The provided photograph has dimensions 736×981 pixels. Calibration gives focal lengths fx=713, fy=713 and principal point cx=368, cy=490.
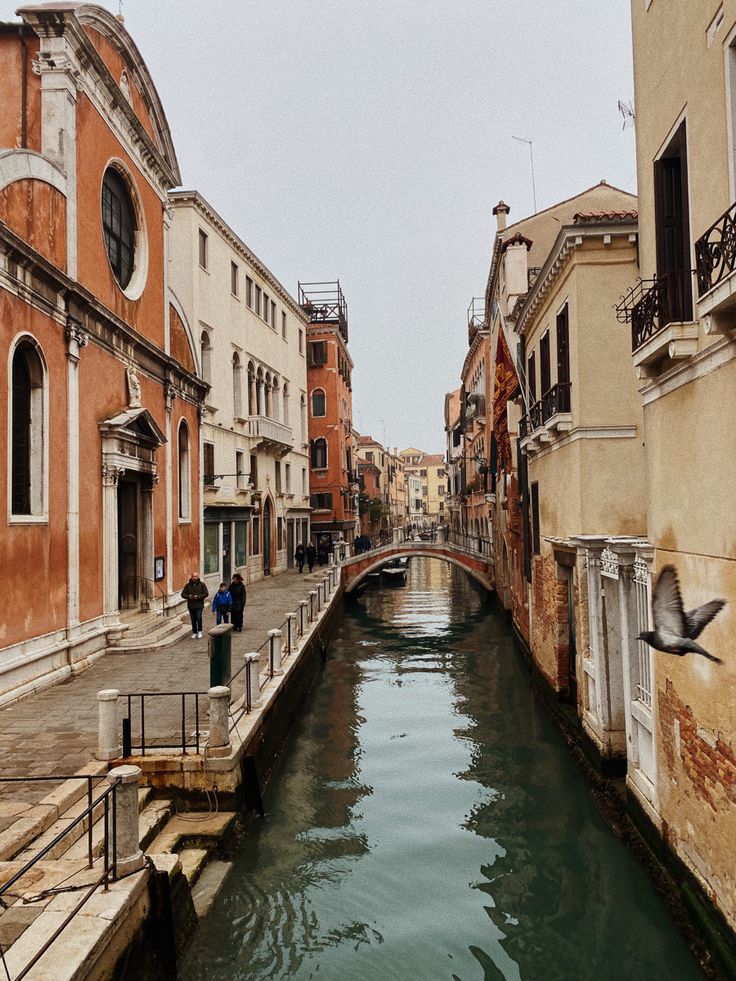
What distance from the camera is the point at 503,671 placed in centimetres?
1520

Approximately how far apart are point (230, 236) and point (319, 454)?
47.3 ft

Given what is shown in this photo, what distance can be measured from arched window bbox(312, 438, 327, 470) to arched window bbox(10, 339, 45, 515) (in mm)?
26741

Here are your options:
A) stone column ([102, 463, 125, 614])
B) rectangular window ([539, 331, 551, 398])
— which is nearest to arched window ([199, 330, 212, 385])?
stone column ([102, 463, 125, 614])

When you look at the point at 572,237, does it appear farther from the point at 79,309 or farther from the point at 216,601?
the point at 216,601

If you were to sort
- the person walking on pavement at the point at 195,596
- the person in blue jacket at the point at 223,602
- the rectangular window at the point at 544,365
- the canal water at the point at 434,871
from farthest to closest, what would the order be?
the person in blue jacket at the point at 223,602
the person walking on pavement at the point at 195,596
the rectangular window at the point at 544,365
the canal water at the point at 434,871

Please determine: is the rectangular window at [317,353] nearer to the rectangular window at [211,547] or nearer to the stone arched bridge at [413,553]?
the stone arched bridge at [413,553]

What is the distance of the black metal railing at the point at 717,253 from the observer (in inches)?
154

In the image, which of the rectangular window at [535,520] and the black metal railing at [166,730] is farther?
the rectangular window at [535,520]

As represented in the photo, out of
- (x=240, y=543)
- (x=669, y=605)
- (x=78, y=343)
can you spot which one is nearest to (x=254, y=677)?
(x=669, y=605)

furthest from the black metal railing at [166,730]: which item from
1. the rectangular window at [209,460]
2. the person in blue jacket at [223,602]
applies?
the rectangular window at [209,460]

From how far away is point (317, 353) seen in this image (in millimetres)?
35906

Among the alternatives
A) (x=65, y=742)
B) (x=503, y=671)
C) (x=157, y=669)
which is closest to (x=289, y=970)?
(x=65, y=742)

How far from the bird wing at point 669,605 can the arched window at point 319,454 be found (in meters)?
31.2

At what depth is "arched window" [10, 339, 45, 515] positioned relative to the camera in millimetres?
8898
